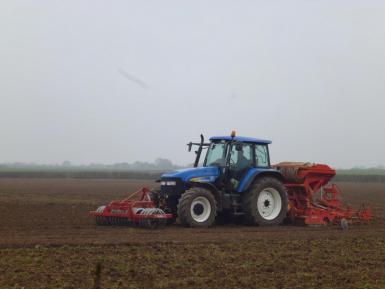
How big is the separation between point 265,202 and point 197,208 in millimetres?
1969

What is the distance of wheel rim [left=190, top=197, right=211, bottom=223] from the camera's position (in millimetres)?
14414

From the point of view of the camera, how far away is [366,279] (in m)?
8.37

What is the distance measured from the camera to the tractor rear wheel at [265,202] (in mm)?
15008

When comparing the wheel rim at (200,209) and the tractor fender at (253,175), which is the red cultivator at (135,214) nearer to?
the wheel rim at (200,209)

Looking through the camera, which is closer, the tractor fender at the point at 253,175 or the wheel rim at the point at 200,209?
the wheel rim at the point at 200,209

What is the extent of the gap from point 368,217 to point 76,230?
7596mm

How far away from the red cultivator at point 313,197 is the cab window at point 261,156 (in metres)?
0.95

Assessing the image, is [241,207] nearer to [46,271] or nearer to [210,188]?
[210,188]

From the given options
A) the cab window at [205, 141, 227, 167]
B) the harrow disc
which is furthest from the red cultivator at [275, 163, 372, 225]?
the harrow disc

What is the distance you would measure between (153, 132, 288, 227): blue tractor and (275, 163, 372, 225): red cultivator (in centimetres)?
52

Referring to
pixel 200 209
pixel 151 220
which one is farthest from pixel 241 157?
pixel 151 220

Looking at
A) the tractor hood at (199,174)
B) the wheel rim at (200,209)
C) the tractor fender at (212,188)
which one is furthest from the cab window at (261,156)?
the wheel rim at (200,209)

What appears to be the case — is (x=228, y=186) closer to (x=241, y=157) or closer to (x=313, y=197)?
(x=241, y=157)

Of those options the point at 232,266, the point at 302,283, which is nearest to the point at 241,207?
the point at 232,266
